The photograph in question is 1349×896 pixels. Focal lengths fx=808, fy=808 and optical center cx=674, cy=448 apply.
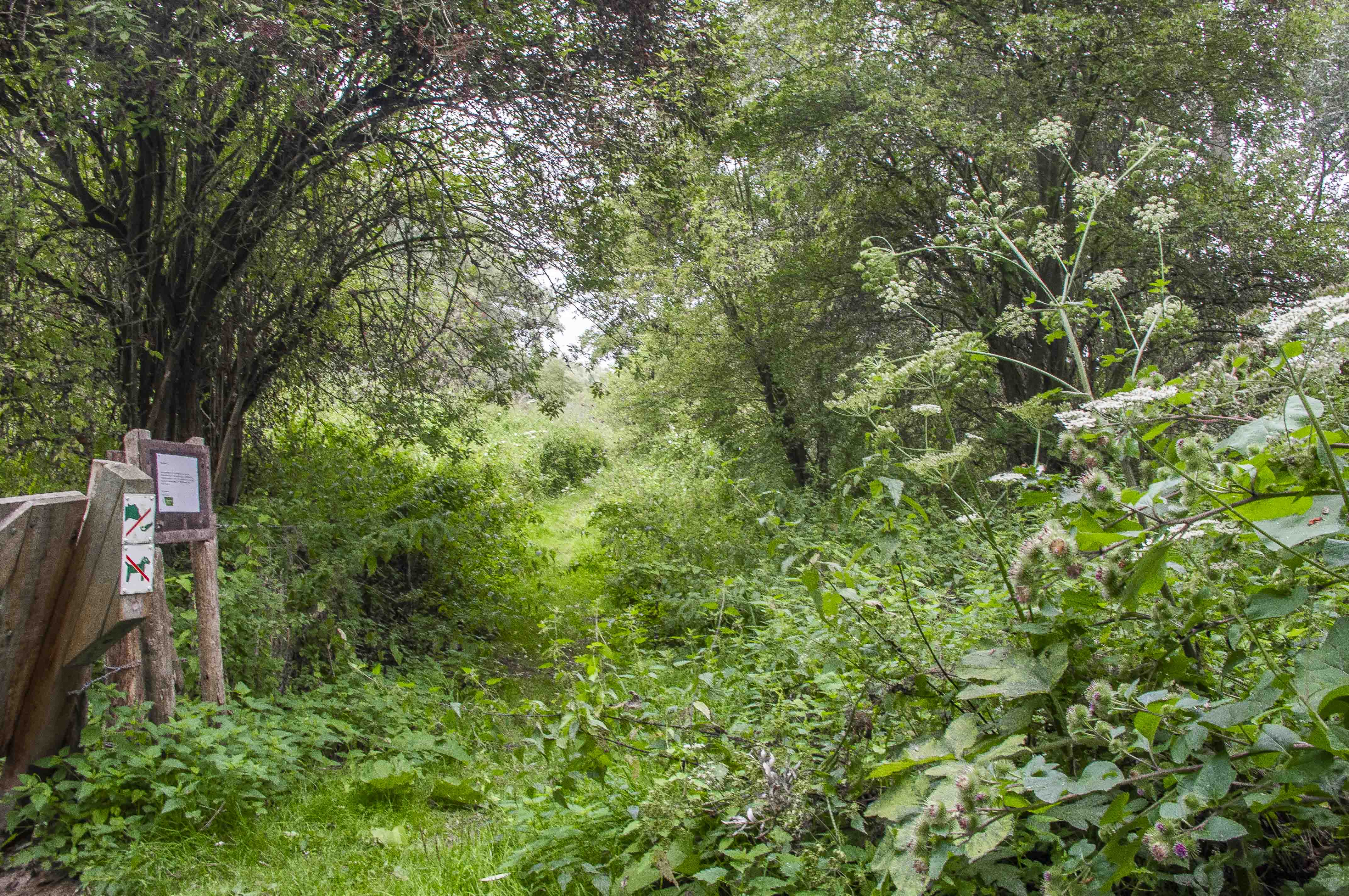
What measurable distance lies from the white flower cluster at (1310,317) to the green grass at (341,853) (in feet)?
8.06

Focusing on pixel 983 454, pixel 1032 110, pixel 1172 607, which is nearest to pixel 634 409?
pixel 983 454

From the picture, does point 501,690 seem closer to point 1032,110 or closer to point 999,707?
point 999,707

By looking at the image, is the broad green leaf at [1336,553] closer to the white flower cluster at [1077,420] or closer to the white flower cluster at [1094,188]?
the white flower cluster at [1077,420]

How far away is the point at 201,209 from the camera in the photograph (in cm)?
548

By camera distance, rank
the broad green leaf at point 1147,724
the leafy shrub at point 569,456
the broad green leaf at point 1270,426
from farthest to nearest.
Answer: the leafy shrub at point 569,456 < the broad green leaf at point 1270,426 < the broad green leaf at point 1147,724

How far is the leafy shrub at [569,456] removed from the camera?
16734mm

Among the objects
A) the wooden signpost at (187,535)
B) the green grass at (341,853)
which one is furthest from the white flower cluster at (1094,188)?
the wooden signpost at (187,535)

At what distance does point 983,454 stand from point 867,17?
5.42 metres

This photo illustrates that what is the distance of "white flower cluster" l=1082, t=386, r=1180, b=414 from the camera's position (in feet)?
4.65

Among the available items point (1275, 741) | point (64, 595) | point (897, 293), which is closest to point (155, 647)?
point (64, 595)

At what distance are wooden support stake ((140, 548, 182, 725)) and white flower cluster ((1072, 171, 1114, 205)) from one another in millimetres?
4041

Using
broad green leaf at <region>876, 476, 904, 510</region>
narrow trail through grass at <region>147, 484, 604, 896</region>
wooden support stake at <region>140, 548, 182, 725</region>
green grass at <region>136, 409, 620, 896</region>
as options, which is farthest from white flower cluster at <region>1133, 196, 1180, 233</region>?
wooden support stake at <region>140, 548, 182, 725</region>

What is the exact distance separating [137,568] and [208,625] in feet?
2.96

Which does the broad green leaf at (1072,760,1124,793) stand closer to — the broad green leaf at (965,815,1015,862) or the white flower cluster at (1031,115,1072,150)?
the broad green leaf at (965,815,1015,862)
